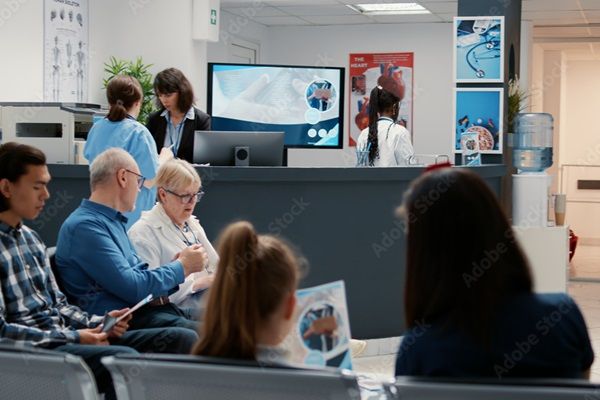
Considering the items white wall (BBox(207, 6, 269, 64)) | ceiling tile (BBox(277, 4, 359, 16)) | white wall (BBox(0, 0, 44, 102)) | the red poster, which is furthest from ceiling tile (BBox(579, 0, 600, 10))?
white wall (BBox(0, 0, 44, 102))

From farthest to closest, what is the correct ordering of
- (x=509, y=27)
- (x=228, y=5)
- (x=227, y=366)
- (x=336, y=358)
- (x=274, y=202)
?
(x=228, y=5), (x=509, y=27), (x=274, y=202), (x=336, y=358), (x=227, y=366)

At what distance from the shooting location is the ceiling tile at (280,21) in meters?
11.5

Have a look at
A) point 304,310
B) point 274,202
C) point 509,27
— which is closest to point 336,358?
point 304,310

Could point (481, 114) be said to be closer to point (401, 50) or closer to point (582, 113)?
point (401, 50)

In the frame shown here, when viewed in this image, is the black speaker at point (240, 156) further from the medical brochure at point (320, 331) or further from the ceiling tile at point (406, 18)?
the ceiling tile at point (406, 18)

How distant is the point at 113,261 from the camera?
125 inches

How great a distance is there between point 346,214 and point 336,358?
2.95 m

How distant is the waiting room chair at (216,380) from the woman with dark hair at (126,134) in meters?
3.39

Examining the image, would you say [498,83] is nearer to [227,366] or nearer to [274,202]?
[274,202]

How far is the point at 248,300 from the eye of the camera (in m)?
1.83

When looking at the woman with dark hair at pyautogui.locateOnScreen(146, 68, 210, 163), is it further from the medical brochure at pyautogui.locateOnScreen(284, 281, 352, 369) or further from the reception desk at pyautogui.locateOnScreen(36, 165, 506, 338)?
the medical brochure at pyautogui.locateOnScreen(284, 281, 352, 369)

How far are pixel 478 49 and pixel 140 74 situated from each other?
128 inches

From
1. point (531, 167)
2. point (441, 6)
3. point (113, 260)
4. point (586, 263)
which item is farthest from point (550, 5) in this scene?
point (113, 260)

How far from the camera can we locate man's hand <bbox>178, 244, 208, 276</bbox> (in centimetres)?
340
